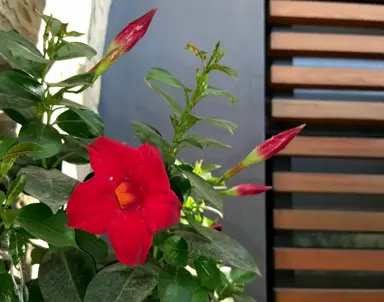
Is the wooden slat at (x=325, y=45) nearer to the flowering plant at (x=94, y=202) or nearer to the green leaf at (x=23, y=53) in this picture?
the flowering plant at (x=94, y=202)

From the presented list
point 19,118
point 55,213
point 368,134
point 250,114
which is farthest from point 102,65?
point 368,134

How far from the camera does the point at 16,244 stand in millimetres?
614

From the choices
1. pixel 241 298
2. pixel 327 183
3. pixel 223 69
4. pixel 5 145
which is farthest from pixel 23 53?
pixel 327 183

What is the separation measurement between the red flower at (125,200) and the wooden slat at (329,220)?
1102mm

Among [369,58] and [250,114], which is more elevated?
[369,58]

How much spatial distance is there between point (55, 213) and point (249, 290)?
Answer: 113 cm

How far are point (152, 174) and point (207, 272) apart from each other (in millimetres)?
285

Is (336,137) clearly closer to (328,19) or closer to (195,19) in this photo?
(328,19)

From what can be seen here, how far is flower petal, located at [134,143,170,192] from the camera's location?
0.56m

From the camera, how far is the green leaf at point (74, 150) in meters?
0.77

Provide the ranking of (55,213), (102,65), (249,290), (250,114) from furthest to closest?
(250,114) < (249,290) < (102,65) < (55,213)

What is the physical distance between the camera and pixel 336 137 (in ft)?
5.57

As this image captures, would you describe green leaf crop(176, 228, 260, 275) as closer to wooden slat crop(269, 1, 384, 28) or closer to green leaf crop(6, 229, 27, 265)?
green leaf crop(6, 229, 27, 265)

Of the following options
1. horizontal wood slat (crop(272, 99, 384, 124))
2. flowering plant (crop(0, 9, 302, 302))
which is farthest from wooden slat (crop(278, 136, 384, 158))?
flowering plant (crop(0, 9, 302, 302))
